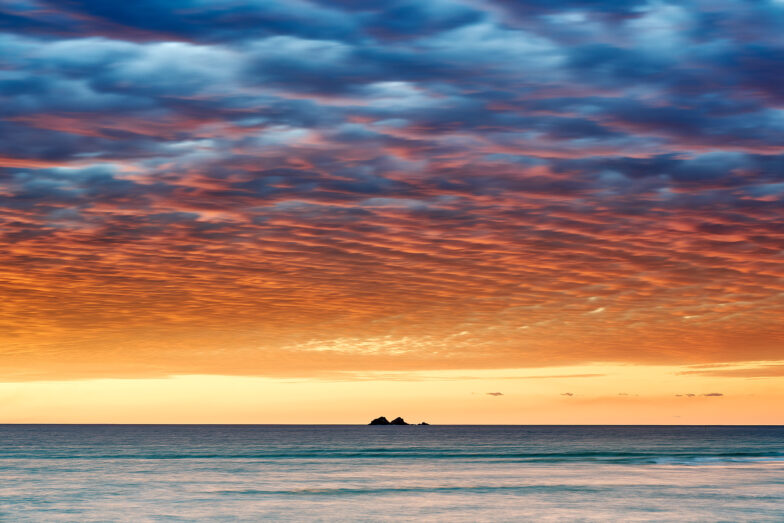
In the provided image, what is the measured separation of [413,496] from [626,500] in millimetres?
13857

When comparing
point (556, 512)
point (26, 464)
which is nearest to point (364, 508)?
point (556, 512)

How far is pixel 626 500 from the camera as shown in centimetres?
5184

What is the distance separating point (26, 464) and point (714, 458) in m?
82.3

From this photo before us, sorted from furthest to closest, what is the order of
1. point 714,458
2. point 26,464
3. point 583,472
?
point 714,458
point 26,464
point 583,472

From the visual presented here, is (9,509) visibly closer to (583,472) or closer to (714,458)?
(583,472)

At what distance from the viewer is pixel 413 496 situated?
54812 mm

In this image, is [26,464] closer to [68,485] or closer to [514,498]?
[68,485]

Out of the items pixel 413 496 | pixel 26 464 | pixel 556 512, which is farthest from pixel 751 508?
pixel 26 464

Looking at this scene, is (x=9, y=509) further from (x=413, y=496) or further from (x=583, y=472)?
(x=583, y=472)

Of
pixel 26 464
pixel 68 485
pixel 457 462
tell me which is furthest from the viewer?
pixel 457 462

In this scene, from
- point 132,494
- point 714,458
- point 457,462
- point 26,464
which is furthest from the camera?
point 714,458

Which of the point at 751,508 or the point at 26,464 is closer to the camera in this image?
the point at 751,508

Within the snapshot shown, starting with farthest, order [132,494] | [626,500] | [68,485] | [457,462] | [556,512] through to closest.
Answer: [457,462] < [68,485] < [132,494] < [626,500] < [556,512]

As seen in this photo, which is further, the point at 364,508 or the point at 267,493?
the point at 267,493
